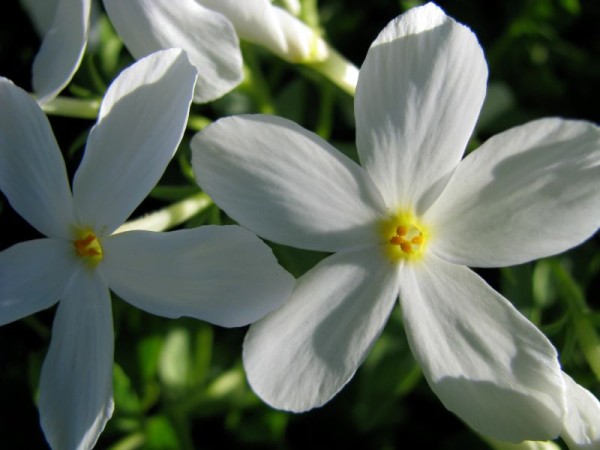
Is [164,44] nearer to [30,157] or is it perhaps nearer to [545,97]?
[30,157]

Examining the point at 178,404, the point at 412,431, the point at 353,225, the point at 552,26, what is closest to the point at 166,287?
the point at 353,225

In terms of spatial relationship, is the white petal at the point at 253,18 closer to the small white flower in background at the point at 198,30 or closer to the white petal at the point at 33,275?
the small white flower in background at the point at 198,30

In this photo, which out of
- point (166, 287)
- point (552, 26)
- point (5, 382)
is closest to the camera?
point (166, 287)

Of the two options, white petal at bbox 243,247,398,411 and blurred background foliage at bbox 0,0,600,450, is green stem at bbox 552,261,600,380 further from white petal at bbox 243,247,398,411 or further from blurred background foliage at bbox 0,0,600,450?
white petal at bbox 243,247,398,411

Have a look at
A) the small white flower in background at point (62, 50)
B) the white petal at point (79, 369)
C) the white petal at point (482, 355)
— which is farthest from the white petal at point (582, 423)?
the small white flower in background at point (62, 50)

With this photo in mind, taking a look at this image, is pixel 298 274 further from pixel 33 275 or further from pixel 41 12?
pixel 41 12

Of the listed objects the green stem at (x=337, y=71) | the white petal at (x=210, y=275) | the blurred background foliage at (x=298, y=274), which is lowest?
the blurred background foliage at (x=298, y=274)
